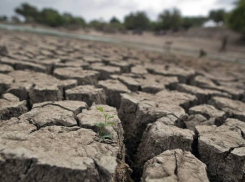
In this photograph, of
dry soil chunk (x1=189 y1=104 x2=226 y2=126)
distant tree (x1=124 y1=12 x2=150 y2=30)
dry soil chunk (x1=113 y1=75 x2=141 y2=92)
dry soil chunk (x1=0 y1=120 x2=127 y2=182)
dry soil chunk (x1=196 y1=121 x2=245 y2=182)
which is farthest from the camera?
distant tree (x1=124 y1=12 x2=150 y2=30)

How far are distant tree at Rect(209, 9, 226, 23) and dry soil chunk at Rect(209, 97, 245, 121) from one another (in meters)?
34.4

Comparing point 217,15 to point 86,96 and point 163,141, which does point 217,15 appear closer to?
point 86,96

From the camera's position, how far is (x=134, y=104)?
191 centimetres

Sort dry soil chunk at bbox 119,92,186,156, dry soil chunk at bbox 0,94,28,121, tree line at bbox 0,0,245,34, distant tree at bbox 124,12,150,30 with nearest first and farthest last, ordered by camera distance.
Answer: dry soil chunk at bbox 0,94,28,121
dry soil chunk at bbox 119,92,186,156
tree line at bbox 0,0,245,34
distant tree at bbox 124,12,150,30

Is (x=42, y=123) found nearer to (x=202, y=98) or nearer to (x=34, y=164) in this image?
(x=34, y=164)

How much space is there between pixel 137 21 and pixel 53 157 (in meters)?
37.2

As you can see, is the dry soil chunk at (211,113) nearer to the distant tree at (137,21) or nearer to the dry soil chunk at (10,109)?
the dry soil chunk at (10,109)

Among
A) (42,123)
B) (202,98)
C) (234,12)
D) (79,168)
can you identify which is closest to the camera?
(79,168)

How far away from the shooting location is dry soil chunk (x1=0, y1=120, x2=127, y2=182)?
99 centimetres

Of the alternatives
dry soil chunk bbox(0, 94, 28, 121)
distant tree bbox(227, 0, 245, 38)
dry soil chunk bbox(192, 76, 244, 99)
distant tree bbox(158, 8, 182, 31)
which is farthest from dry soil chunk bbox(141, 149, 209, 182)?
distant tree bbox(158, 8, 182, 31)

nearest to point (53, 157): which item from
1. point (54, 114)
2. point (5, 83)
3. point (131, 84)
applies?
point (54, 114)

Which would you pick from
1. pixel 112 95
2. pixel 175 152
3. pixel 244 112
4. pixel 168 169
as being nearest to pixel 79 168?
pixel 168 169

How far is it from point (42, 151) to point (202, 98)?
2011 mm

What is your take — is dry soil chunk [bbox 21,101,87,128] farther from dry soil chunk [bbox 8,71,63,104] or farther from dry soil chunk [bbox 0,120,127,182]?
dry soil chunk [bbox 8,71,63,104]
